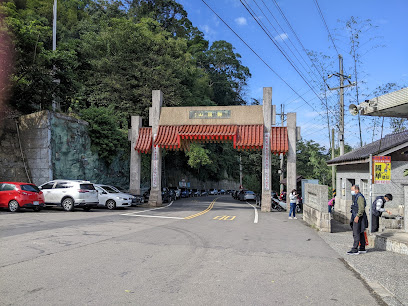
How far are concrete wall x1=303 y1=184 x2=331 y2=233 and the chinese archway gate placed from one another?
7.64 metres

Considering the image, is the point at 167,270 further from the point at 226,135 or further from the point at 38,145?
the point at 38,145

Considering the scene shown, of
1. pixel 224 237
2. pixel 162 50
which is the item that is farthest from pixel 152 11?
pixel 224 237

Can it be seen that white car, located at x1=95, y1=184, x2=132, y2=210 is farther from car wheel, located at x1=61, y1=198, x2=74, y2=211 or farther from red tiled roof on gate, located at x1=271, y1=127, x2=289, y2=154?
red tiled roof on gate, located at x1=271, y1=127, x2=289, y2=154

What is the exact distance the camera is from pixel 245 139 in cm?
2456

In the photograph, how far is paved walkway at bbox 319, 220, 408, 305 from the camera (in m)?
5.57

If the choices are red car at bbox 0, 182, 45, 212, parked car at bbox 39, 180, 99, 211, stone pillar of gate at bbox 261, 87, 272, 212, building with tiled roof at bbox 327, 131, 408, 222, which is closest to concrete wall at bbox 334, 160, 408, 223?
building with tiled roof at bbox 327, 131, 408, 222

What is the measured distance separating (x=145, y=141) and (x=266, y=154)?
973cm

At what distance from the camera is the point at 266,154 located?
24.7 meters

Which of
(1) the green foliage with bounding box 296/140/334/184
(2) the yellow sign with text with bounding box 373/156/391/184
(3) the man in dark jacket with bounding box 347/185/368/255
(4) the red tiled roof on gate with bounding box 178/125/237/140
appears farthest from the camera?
(1) the green foliage with bounding box 296/140/334/184

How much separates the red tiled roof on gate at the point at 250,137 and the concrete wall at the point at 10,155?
15.3m

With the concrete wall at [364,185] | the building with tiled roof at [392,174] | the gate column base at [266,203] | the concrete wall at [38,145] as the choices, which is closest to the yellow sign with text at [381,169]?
the building with tiled roof at [392,174]

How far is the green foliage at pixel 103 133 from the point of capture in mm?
27806

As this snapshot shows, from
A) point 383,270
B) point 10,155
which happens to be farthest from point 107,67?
point 383,270

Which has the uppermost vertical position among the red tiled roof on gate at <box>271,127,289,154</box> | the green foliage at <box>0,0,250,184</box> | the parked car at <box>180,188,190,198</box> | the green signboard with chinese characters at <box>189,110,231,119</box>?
the green foliage at <box>0,0,250,184</box>
